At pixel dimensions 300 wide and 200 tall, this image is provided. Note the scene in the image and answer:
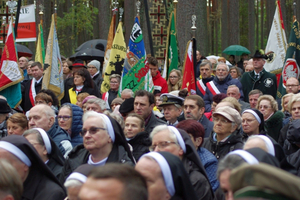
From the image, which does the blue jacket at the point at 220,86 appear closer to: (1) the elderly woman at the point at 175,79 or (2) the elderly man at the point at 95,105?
(1) the elderly woman at the point at 175,79

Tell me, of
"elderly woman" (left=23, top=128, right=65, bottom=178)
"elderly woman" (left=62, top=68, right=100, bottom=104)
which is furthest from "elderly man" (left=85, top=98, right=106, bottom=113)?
"elderly woman" (left=23, top=128, right=65, bottom=178)

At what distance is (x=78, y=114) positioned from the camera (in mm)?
6727

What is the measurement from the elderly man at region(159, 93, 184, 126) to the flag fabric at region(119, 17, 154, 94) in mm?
1889

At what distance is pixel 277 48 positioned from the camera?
11305 millimetres

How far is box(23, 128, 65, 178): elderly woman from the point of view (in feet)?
14.6

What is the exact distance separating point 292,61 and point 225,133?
17.6ft

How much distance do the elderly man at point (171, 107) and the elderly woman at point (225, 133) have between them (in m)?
1.49

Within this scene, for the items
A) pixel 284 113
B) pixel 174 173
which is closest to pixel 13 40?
pixel 284 113

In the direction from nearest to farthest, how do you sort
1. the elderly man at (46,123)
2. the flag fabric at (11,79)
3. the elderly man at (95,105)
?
the elderly man at (46,123), the elderly man at (95,105), the flag fabric at (11,79)

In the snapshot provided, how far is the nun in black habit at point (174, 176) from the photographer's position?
2.94 metres

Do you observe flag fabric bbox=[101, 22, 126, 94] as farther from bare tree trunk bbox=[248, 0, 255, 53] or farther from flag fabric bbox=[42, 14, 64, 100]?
bare tree trunk bbox=[248, 0, 255, 53]

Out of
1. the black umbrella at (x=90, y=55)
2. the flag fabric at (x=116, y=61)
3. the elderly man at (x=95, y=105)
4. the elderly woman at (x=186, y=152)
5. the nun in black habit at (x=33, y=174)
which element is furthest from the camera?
the black umbrella at (x=90, y=55)

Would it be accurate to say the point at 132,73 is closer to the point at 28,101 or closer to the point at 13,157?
the point at 28,101

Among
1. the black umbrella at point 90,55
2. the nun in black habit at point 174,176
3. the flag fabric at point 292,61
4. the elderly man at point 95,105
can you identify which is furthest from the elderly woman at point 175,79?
the nun in black habit at point 174,176
